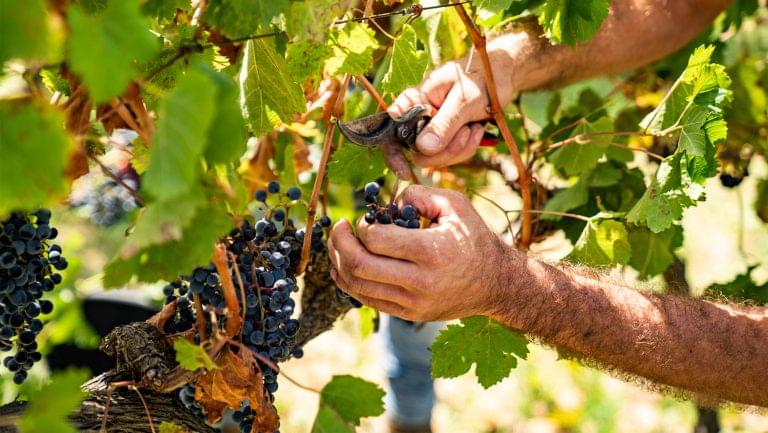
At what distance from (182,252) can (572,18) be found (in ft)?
3.29

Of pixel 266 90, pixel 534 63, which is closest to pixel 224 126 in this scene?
pixel 266 90

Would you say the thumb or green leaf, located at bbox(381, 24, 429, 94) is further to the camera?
the thumb

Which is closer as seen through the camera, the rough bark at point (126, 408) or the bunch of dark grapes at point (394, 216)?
the rough bark at point (126, 408)

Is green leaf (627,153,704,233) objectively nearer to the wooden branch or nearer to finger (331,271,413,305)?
finger (331,271,413,305)

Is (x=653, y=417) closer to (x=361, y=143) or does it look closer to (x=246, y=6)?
(x=361, y=143)

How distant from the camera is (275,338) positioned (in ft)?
A: 4.59

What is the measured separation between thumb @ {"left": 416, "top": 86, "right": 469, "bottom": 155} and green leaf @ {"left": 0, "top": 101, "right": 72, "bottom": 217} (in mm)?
1018

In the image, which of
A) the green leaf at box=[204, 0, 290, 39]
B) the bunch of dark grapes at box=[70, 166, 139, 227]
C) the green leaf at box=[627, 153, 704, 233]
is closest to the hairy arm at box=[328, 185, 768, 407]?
the green leaf at box=[627, 153, 704, 233]

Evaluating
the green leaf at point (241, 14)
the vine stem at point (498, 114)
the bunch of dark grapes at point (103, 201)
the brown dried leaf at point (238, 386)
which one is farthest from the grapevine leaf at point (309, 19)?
the bunch of dark grapes at point (103, 201)

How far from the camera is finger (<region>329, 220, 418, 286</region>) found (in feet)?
4.76

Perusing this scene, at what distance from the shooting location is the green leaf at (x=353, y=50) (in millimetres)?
1399

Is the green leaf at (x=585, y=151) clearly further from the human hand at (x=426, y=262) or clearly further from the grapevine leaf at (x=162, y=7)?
the grapevine leaf at (x=162, y=7)

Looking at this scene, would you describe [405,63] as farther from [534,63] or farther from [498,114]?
[534,63]

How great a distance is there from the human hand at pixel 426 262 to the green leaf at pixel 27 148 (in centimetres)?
71
